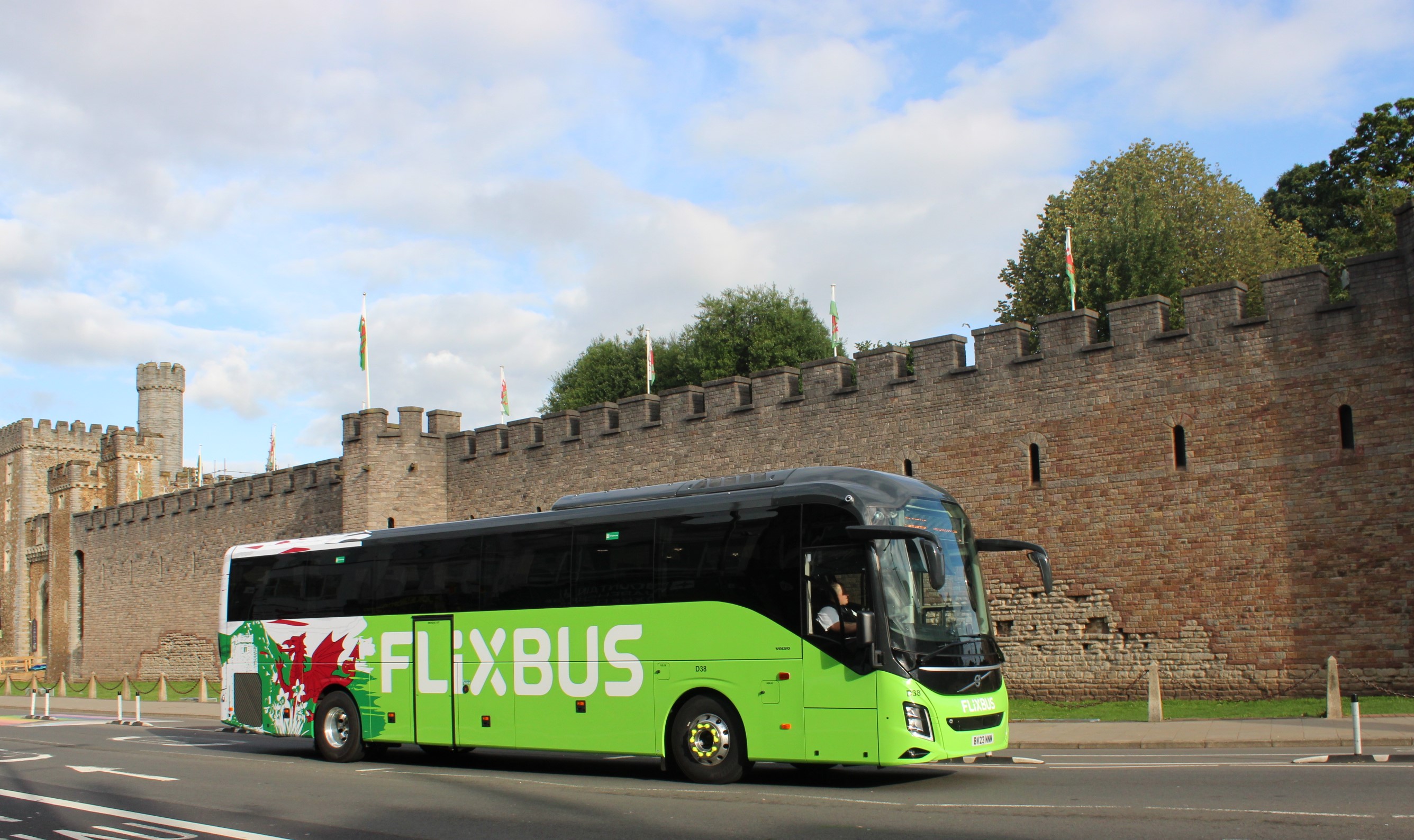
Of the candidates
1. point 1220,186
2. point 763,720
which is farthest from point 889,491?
point 1220,186

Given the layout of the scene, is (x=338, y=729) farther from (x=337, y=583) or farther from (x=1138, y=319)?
(x=1138, y=319)

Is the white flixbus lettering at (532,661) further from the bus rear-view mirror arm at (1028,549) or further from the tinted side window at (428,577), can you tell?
the bus rear-view mirror arm at (1028,549)

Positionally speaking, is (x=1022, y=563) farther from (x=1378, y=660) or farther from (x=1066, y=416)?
(x=1378, y=660)

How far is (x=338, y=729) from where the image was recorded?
52.4 ft

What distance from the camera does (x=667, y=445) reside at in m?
26.3

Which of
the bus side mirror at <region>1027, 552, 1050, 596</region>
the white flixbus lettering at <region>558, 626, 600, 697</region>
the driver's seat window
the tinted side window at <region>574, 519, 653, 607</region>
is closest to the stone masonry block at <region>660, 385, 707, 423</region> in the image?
the tinted side window at <region>574, 519, 653, 607</region>

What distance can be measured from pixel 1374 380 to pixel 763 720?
37.1 ft

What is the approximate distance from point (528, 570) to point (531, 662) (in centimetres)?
106

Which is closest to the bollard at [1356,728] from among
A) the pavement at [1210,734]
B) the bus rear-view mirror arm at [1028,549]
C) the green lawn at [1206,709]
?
the pavement at [1210,734]

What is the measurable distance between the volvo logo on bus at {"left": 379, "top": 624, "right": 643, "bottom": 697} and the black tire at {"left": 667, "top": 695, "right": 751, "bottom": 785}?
71 centimetres

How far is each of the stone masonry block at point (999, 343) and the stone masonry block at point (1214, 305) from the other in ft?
9.60

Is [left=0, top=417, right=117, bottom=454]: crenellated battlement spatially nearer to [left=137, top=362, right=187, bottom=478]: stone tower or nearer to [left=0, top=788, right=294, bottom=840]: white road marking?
[left=137, top=362, right=187, bottom=478]: stone tower

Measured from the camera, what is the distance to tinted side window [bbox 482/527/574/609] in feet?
44.9

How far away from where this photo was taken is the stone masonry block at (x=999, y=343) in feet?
70.1
